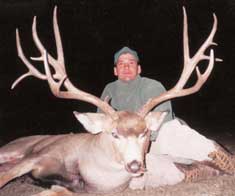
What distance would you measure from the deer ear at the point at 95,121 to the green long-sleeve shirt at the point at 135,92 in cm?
89

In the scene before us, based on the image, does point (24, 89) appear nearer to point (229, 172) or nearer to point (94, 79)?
point (94, 79)

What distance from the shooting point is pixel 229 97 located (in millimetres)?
15008

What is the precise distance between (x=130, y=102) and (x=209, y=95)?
9.99 metres

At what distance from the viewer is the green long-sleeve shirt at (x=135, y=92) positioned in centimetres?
599

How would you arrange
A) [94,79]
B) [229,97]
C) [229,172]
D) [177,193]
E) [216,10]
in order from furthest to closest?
[216,10] → [94,79] → [229,97] → [229,172] → [177,193]

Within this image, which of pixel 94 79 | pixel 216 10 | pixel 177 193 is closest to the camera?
pixel 177 193

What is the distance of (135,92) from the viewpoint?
6105 millimetres

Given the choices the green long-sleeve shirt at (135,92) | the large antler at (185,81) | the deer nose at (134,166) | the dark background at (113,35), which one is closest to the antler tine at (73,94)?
the large antler at (185,81)

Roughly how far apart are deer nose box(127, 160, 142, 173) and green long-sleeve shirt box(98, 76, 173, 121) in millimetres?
1441

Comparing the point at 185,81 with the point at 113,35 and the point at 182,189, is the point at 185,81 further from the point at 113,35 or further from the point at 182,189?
the point at 113,35

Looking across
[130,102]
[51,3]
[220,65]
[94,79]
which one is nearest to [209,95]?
[220,65]

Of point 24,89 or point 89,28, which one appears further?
point 89,28

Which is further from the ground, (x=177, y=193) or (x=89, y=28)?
(x=89, y=28)

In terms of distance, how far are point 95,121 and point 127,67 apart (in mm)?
1121
